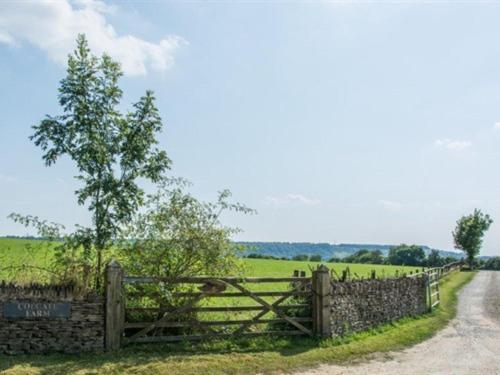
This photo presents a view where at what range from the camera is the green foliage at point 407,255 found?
9912cm

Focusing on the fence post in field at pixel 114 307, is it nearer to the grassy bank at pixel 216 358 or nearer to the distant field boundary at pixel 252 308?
the distant field boundary at pixel 252 308

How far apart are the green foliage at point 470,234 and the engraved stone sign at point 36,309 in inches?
2748

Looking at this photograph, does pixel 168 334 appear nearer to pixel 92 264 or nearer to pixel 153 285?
pixel 153 285

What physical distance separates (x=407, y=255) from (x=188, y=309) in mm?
96463

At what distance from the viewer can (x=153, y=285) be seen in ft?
39.8

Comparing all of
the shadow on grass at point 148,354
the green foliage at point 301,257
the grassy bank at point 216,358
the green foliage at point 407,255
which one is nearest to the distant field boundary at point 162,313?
the shadow on grass at point 148,354

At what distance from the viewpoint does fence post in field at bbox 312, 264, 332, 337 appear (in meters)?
13.1

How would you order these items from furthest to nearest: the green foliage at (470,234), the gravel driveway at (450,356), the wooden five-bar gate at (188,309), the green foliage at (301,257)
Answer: the green foliage at (301,257) < the green foliage at (470,234) < the wooden five-bar gate at (188,309) < the gravel driveway at (450,356)

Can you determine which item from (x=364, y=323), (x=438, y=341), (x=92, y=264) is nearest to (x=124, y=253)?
(x=92, y=264)

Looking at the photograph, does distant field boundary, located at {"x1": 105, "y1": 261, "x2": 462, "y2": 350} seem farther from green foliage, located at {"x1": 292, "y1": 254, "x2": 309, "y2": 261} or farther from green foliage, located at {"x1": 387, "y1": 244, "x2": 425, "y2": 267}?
green foliage, located at {"x1": 387, "y1": 244, "x2": 425, "y2": 267}

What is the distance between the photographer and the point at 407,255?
102 m

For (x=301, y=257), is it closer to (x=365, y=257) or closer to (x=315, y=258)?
(x=315, y=258)

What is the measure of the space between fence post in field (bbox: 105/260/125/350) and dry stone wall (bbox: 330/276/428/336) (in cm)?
551

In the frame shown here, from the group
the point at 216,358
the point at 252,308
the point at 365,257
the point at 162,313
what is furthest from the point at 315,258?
the point at 216,358
